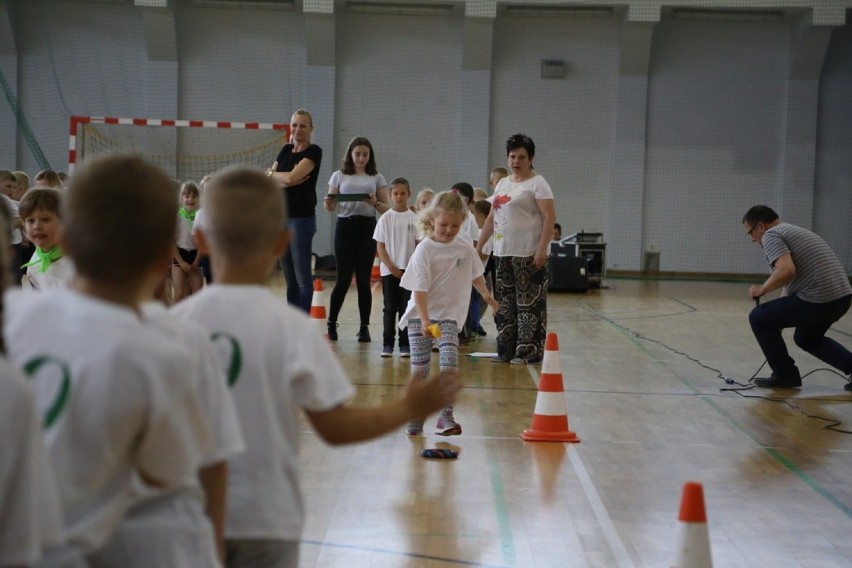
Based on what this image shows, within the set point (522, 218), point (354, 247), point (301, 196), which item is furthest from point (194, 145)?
point (522, 218)

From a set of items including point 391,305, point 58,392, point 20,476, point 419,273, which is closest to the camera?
point 20,476

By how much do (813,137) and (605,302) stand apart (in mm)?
7195

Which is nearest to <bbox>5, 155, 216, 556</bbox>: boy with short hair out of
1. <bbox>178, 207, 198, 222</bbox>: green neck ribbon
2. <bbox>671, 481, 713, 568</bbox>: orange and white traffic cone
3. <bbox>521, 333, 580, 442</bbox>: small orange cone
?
<bbox>671, 481, 713, 568</bbox>: orange and white traffic cone

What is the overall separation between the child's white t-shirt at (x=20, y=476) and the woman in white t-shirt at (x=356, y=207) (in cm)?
688

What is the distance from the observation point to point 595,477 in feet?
14.7

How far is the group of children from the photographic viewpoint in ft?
4.50

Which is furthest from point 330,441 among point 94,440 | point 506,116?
point 506,116

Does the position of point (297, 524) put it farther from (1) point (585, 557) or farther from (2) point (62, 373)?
(1) point (585, 557)

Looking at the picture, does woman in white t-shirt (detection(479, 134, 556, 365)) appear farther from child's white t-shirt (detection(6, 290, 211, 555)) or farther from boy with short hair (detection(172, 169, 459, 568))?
child's white t-shirt (detection(6, 290, 211, 555))

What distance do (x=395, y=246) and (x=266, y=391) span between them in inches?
245

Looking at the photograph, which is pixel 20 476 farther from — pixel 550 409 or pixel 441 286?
pixel 550 409

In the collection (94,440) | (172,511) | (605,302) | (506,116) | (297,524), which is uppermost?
(506,116)

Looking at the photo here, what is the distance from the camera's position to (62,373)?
1.37m

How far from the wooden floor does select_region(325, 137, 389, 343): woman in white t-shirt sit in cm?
76
